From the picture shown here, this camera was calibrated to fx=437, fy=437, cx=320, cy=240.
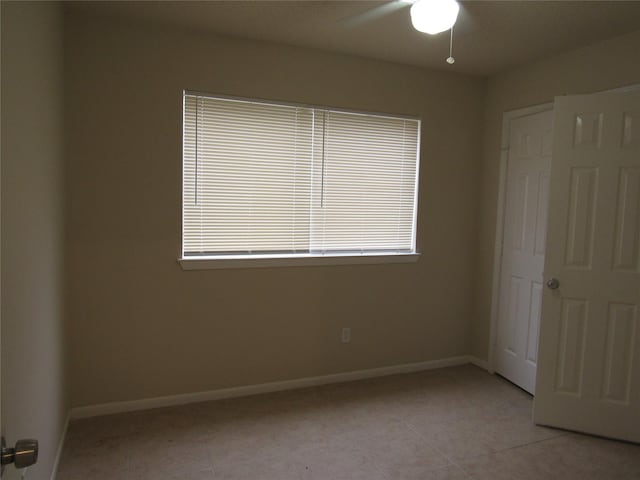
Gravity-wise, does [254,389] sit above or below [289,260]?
below

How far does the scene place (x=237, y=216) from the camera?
314 centimetres

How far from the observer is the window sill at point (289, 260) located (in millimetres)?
3033

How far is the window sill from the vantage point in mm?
3033

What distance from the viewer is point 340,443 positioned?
8.63 ft
